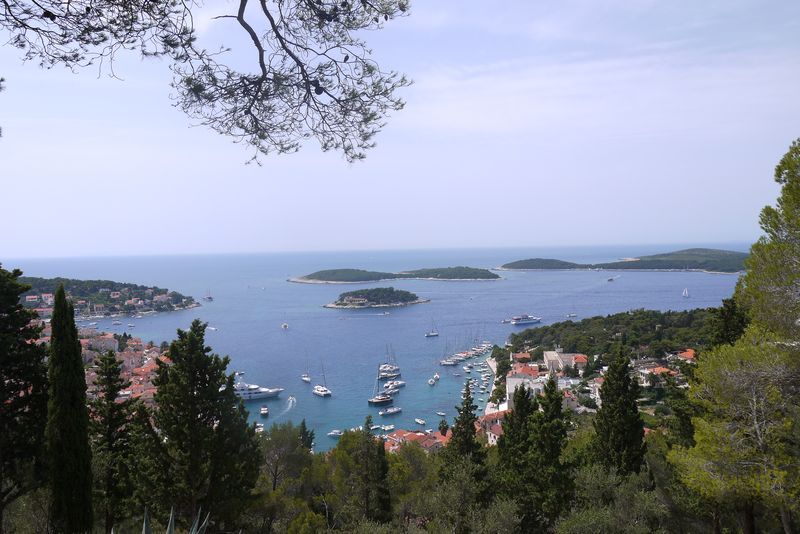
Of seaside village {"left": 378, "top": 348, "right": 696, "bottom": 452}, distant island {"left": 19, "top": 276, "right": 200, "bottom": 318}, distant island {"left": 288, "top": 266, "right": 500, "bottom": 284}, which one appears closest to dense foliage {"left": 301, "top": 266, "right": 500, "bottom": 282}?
distant island {"left": 288, "top": 266, "right": 500, "bottom": 284}

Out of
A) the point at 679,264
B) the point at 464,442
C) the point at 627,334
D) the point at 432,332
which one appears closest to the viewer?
the point at 464,442

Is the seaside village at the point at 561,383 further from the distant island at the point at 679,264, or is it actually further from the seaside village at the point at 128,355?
the distant island at the point at 679,264

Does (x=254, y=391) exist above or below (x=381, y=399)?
above

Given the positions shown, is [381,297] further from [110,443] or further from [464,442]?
[110,443]

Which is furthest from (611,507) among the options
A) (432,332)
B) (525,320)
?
(525,320)

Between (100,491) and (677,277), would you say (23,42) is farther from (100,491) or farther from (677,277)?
Result: (677,277)

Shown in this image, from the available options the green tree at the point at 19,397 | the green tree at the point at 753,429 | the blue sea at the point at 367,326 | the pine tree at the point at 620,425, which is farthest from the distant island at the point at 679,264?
the green tree at the point at 19,397

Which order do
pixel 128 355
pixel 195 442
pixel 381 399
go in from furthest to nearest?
pixel 128 355 < pixel 381 399 < pixel 195 442

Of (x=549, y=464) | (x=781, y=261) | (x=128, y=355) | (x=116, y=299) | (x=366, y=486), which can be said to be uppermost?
(x=781, y=261)
